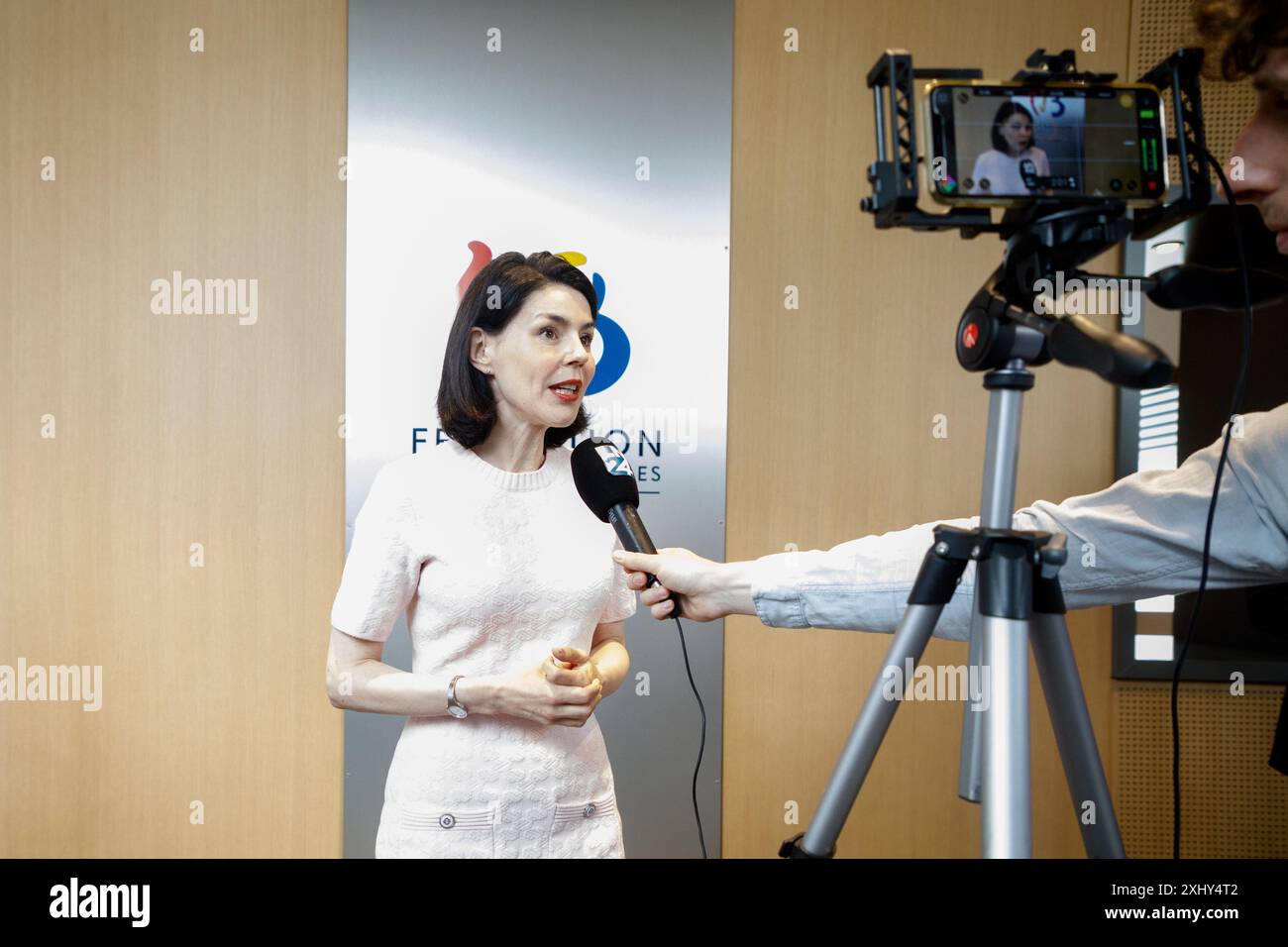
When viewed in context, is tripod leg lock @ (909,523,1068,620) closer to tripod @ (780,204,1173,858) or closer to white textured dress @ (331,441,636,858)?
tripod @ (780,204,1173,858)

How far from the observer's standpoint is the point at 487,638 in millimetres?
1865

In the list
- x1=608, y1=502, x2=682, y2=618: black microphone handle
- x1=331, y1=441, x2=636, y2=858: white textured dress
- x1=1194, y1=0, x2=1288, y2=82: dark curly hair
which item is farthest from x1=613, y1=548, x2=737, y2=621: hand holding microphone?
x1=1194, y1=0, x2=1288, y2=82: dark curly hair

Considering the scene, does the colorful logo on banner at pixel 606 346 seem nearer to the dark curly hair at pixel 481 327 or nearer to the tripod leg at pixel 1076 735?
the dark curly hair at pixel 481 327

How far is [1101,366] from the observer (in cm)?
80

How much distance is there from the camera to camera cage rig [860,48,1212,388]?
37.4 inches

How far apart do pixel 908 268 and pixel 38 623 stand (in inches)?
106

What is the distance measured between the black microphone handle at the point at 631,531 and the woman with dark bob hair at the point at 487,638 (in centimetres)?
34

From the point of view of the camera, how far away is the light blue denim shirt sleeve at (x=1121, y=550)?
117cm

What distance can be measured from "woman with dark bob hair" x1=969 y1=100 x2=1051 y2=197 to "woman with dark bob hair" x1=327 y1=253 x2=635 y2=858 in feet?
3.62

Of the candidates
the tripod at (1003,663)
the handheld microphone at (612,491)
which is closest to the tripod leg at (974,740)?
the tripod at (1003,663)

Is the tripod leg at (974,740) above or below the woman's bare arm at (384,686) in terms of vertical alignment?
above

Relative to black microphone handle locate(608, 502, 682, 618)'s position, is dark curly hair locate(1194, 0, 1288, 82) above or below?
above

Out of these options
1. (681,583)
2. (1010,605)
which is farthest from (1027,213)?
(681,583)
